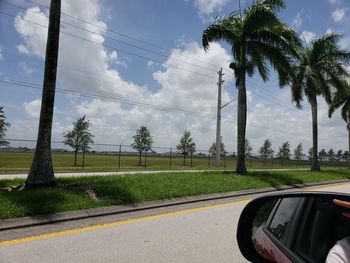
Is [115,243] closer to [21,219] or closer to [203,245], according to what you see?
[203,245]

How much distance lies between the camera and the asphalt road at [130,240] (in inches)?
222

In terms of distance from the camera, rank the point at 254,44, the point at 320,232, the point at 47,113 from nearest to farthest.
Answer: the point at 320,232 < the point at 47,113 < the point at 254,44

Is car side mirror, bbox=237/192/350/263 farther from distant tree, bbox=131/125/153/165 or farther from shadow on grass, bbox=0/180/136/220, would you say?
distant tree, bbox=131/125/153/165

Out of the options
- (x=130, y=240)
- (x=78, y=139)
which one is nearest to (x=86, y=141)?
(x=78, y=139)

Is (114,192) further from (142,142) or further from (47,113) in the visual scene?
(142,142)

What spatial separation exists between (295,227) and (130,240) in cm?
454

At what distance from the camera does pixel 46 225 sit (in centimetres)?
763

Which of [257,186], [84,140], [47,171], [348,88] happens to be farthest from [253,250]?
[84,140]

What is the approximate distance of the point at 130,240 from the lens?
6.64 metres

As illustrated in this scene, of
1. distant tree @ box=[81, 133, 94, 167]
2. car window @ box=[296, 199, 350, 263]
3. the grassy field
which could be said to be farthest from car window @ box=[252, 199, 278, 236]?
distant tree @ box=[81, 133, 94, 167]

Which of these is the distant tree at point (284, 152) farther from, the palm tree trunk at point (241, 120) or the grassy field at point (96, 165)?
the palm tree trunk at point (241, 120)

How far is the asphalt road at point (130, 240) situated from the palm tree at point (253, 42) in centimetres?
1142

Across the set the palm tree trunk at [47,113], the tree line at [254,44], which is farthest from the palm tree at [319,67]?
the palm tree trunk at [47,113]

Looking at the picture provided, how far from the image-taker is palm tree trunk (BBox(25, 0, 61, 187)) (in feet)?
34.6
